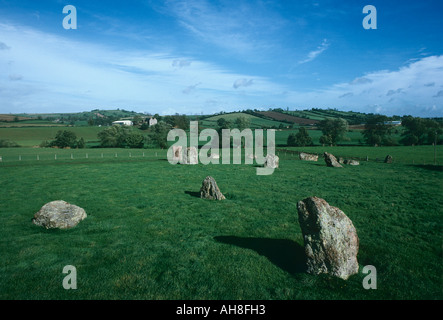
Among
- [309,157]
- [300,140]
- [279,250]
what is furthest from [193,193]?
[300,140]

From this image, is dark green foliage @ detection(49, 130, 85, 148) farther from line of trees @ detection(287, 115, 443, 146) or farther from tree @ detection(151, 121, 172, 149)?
line of trees @ detection(287, 115, 443, 146)

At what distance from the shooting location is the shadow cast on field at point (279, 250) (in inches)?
365

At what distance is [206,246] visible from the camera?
10.8 meters

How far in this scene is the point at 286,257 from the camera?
32.5 ft

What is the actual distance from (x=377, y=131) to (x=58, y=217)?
93929 millimetres

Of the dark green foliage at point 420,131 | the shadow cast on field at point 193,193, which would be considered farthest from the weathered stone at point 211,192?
the dark green foliage at point 420,131

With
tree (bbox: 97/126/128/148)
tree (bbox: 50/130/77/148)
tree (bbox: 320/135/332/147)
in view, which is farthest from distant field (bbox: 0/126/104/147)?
tree (bbox: 320/135/332/147)

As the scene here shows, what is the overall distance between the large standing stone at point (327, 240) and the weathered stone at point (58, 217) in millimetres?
11343

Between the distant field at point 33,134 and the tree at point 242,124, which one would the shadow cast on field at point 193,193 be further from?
the distant field at point 33,134

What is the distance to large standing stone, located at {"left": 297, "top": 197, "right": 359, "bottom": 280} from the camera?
8.38 metres

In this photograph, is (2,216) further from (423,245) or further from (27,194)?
(423,245)

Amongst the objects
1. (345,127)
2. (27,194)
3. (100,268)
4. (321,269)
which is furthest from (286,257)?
(345,127)

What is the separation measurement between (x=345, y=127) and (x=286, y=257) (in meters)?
93.4

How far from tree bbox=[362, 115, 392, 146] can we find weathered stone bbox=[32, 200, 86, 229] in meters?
89.7
